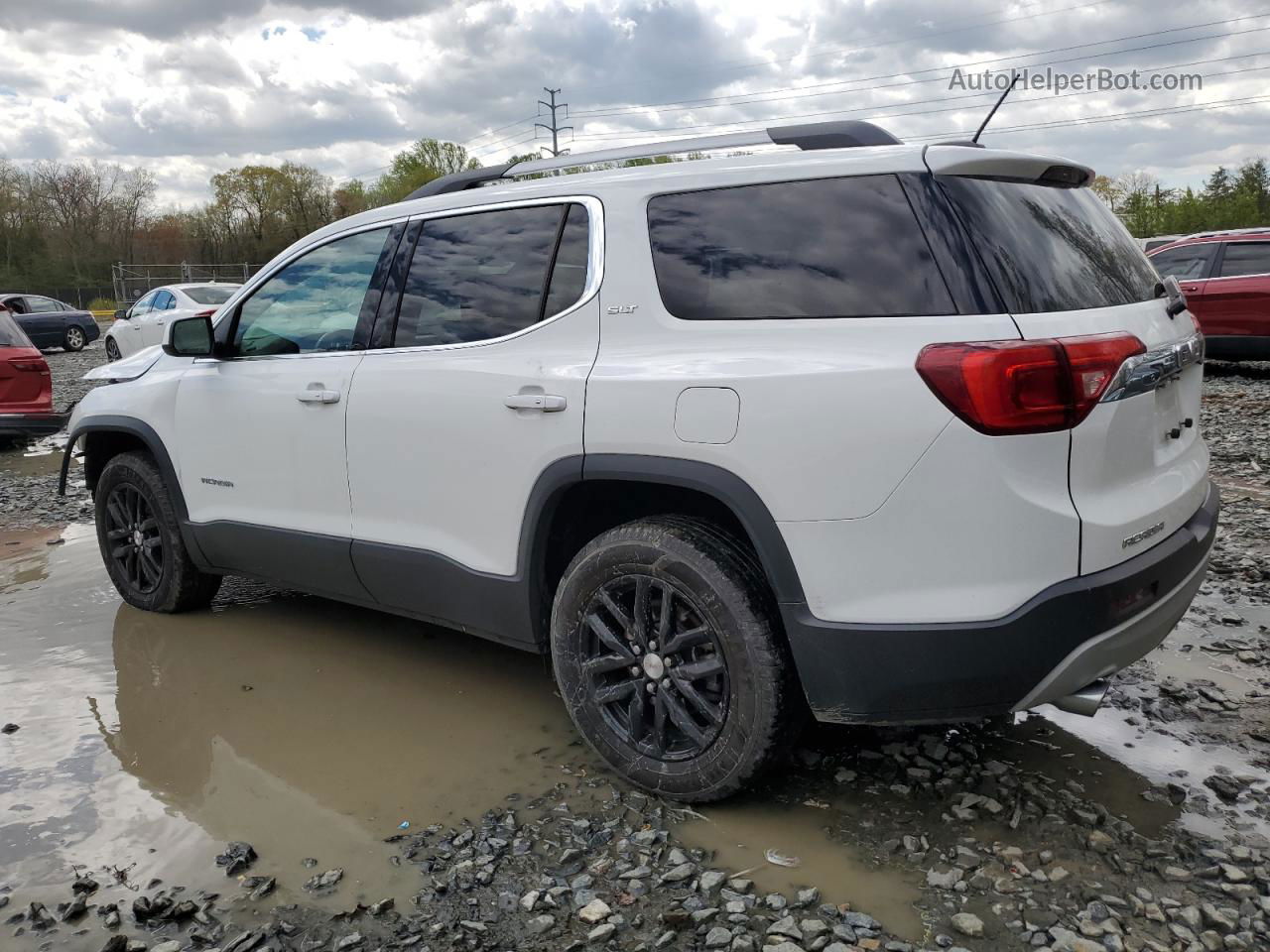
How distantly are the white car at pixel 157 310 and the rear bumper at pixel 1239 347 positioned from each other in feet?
46.9

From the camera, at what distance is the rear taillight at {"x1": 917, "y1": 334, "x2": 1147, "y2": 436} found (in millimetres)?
2465

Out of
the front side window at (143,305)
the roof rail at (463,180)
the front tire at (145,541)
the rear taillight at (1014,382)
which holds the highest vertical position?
the roof rail at (463,180)

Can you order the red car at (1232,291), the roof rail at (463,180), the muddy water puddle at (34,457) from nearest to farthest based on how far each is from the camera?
the roof rail at (463,180) < the muddy water puddle at (34,457) < the red car at (1232,291)

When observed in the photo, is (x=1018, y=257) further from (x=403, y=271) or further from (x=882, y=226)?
(x=403, y=271)

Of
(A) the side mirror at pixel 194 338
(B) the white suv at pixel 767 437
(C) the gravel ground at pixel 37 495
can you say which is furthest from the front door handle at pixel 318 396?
(C) the gravel ground at pixel 37 495

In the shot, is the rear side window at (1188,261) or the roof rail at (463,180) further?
the rear side window at (1188,261)

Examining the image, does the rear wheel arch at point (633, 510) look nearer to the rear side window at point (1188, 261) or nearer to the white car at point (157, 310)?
the rear side window at point (1188, 261)

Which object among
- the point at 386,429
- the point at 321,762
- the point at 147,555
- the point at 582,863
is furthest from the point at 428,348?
the point at 147,555

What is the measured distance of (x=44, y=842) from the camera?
304cm

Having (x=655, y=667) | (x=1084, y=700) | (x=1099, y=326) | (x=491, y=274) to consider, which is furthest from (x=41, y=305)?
(x=1084, y=700)

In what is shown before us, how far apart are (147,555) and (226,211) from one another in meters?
65.4

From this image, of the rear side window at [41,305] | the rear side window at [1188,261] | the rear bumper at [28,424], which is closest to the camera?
the rear bumper at [28,424]

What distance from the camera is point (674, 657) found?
3.03 meters

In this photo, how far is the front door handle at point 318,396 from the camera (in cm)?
388
